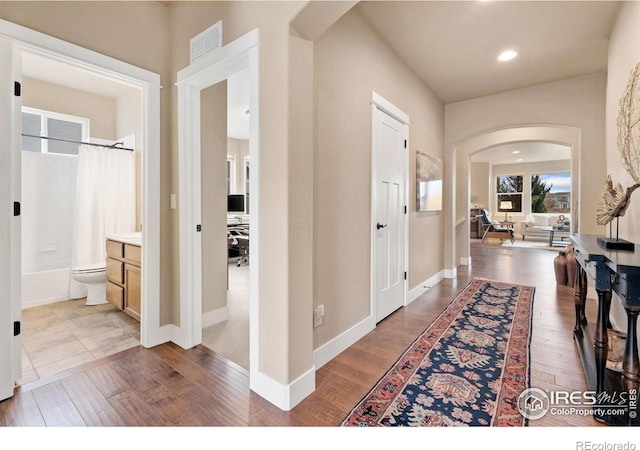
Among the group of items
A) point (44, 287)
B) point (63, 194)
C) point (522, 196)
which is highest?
point (522, 196)

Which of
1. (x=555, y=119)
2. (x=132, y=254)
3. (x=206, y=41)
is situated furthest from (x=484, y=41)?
(x=132, y=254)

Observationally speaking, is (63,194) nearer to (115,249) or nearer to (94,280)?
(94,280)

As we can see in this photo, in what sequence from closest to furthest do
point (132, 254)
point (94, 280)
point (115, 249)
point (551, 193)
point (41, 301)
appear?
point (132, 254)
point (115, 249)
point (94, 280)
point (41, 301)
point (551, 193)

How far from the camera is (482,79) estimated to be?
385 centimetres

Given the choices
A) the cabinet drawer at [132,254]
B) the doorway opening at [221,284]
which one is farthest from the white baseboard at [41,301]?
the doorway opening at [221,284]

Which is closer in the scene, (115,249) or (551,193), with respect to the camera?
(115,249)

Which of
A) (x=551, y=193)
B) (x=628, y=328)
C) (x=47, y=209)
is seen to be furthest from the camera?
(x=551, y=193)

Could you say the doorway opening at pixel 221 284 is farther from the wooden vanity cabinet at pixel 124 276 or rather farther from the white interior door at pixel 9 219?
the white interior door at pixel 9 219

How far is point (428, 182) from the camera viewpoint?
13.3 ft

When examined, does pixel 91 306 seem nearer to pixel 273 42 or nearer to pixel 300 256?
pixel 300 256

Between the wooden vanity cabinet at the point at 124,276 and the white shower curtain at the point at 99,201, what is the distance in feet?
2.45

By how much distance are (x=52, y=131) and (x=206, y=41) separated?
10.8ft

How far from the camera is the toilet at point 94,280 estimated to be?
10.5 feet
